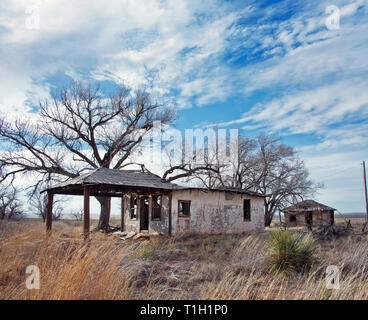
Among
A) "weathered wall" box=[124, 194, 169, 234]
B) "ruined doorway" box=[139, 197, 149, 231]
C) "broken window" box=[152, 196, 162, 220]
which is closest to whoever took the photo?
"weathered wall" box=[124, 194, 169, 234]

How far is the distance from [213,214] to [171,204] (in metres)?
2.98

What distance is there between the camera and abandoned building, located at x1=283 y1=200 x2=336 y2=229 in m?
31.0

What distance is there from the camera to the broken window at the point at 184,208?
17062 millimetres

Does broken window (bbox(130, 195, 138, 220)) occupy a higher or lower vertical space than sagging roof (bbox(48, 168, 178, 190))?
lower

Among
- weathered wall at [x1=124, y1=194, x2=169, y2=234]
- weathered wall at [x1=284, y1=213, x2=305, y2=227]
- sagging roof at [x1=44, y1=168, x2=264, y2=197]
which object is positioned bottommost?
weathered wall at [x1=284, y1=213, x2=305, y2=227]

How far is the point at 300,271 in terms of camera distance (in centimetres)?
656

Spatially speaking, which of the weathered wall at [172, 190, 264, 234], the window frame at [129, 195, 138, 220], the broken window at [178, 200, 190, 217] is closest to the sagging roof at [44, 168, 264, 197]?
the weathered wall at [172, 190, 264, 234]

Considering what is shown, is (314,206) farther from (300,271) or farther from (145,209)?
(300,271)

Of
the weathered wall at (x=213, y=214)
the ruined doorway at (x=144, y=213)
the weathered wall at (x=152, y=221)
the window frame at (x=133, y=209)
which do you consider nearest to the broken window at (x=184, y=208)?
the weathered wall at (x=213, y=214)

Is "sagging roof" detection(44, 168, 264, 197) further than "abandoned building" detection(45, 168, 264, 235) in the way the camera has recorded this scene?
No

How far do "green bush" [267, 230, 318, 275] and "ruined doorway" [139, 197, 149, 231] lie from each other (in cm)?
1273

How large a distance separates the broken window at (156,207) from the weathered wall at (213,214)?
1.76 m

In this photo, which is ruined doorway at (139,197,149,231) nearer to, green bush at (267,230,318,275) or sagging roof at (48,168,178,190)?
sagging roof at (48,168,178,190)
